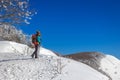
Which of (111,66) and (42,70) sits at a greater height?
(111,66)

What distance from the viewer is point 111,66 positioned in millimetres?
44062

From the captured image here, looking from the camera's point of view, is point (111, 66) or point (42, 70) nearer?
point (42, 70)

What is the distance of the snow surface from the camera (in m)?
40.8

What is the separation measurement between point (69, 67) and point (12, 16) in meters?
6.48

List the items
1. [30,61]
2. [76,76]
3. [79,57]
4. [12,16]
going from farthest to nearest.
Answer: [79,57], [30,61], [76,76], [12,16]

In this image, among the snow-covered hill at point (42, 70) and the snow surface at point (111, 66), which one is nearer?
the snow-covered hill at point (42, 70)

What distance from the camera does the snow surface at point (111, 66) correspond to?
4078cm

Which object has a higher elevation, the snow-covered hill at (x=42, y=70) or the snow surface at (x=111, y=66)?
the snow surface at (x=111, y=66)

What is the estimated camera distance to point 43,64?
26.8 meters

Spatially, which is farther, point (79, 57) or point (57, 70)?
point (79, 57)

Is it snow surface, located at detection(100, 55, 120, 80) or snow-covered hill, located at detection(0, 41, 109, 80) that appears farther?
snow surface, located at detection(100, 55, 120, 80)

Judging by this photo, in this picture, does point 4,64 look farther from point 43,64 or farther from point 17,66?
point 43,64

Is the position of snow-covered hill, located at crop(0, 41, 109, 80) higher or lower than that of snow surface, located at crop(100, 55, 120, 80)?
lower

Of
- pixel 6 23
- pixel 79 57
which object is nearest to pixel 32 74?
pixel 6 23
